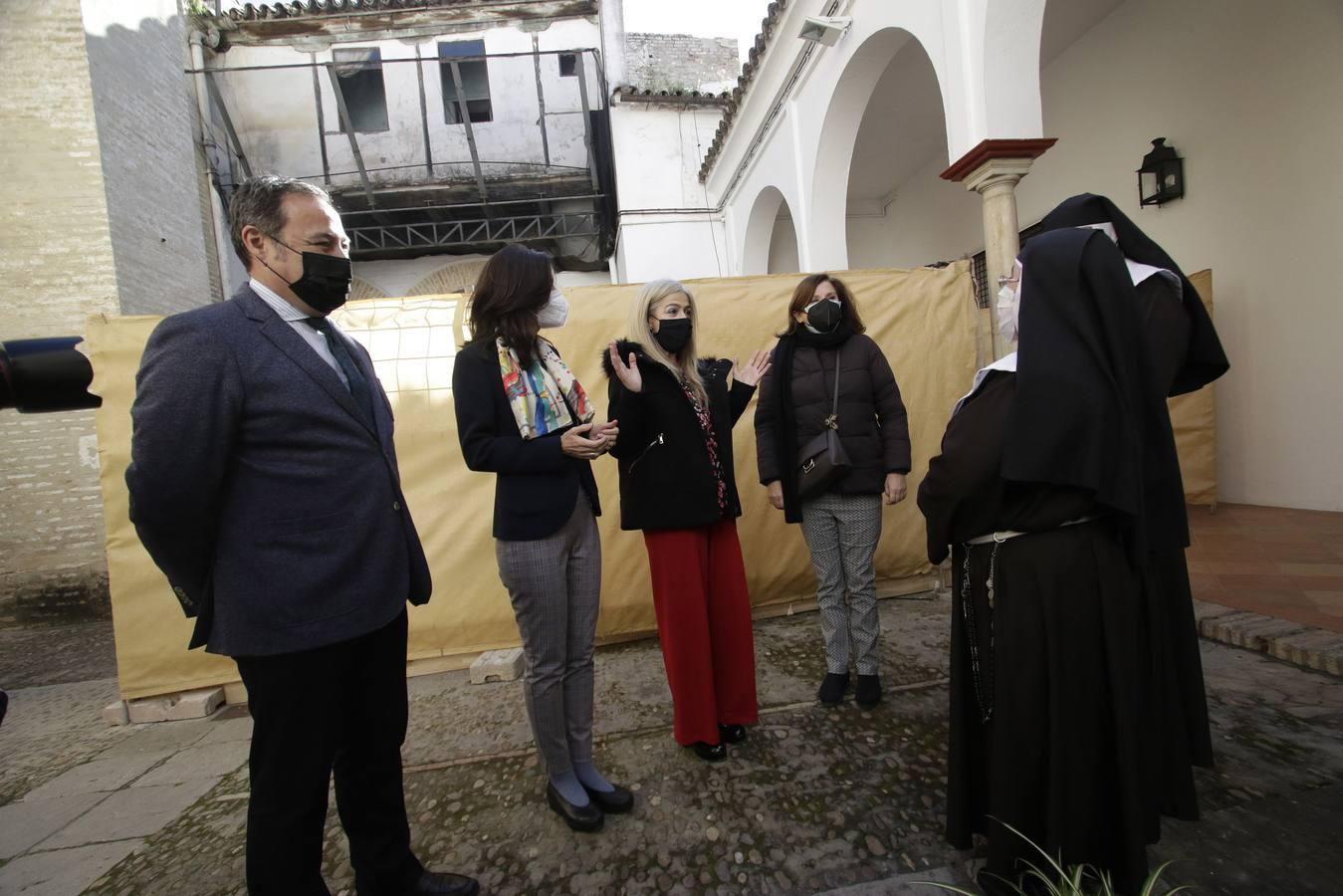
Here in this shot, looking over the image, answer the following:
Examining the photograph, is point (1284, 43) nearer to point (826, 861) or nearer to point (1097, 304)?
point (1097, 304)

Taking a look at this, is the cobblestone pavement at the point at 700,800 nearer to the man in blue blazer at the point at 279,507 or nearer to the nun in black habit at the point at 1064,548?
the nun in black habit at the point at 1064,548

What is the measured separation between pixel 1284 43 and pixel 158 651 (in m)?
8.88

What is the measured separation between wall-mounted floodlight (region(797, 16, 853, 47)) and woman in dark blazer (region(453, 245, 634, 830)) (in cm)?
488

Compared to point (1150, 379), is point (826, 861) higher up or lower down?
lower down

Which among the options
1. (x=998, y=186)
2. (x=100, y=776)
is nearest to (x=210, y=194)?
(x=100, y=776)

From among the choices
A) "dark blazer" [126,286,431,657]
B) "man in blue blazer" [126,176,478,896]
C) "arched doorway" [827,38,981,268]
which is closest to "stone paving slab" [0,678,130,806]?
"man in blue blazer" [126,176,478,896]

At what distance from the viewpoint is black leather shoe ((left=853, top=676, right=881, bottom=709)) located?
2.77 metres

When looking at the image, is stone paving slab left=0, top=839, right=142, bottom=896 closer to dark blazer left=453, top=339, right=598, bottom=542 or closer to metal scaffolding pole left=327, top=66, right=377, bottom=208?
dark blazer left=453, top=339, right=598, bottom=542

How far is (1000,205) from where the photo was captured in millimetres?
4191

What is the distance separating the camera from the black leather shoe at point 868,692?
2.77 meters

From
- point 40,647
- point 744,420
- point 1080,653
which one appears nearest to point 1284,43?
point 744,420

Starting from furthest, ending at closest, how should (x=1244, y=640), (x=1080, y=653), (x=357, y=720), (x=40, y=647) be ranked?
(x=40, y=647) < (x=1244, y=640) < (x=357, y=720) < (x=1080, y=653)

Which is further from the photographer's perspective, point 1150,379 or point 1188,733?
point 1188,733

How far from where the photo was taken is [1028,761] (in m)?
1.59
